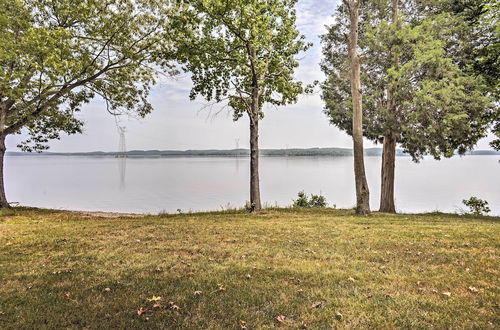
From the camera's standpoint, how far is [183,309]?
14.9 feet

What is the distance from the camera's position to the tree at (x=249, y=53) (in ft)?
40.7

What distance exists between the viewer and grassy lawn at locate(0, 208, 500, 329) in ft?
14.1

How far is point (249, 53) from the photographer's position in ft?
44.2

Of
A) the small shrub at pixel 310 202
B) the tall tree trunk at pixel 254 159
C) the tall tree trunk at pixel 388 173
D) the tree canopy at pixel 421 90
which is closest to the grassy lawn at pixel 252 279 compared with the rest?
the tall tree trunk at pixel 254 159

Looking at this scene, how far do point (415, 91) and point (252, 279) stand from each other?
1278cm

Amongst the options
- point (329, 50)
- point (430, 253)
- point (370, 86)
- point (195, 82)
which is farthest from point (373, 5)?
point (430, 253)

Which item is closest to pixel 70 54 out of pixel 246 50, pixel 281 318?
pixel 246 50

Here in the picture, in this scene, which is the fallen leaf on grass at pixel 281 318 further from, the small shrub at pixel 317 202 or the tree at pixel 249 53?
the small shrub at pixel 317 202

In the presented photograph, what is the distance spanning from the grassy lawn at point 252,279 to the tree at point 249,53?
7.05m

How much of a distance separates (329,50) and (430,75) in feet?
19.0

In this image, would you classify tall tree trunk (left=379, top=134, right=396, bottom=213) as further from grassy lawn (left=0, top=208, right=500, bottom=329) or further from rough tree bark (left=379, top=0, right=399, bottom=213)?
grassy lawn (left=0, top=208, right=500, bottom=329)

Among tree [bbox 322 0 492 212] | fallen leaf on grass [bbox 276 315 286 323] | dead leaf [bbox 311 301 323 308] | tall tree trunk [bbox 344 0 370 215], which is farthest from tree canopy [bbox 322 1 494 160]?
fallen leaf on grass [bbox 276 315 286 323]

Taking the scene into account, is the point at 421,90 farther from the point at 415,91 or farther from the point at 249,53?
the point at 249,53

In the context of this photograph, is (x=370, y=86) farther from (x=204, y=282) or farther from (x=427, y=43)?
(x=204, y=282)
